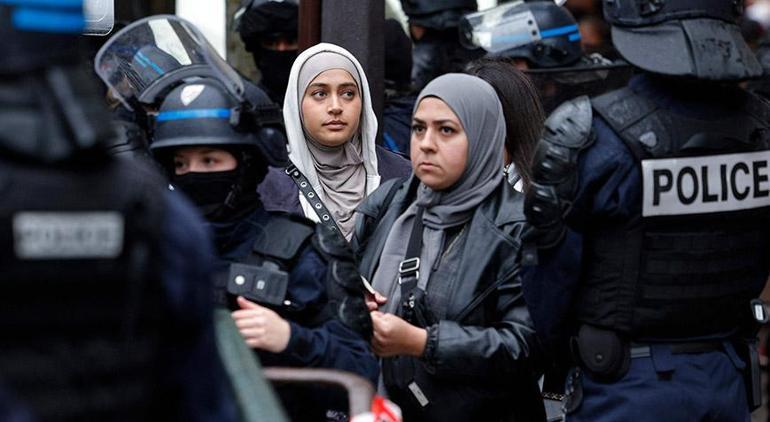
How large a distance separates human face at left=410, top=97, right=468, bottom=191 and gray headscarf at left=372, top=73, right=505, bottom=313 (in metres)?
0.02

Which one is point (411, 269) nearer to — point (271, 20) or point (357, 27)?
point (357, 27)

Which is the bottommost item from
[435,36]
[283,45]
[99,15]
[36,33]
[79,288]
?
[435,36]

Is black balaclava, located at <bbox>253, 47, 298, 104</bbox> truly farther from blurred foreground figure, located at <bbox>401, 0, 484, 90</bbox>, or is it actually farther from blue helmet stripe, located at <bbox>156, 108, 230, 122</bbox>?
blue helmet stripe, located at <bbox>156, 108, 230, 122</bbox>

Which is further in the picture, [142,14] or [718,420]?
[142,14]

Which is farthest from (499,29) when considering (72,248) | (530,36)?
(72,248)

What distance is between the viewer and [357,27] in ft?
20.2

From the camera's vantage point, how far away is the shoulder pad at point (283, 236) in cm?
375

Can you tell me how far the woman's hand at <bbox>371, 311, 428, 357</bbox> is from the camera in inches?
161

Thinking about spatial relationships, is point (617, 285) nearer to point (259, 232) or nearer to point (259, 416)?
point (259, 232)

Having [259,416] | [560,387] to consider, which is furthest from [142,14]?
[259,416]

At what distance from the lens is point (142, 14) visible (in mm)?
9852

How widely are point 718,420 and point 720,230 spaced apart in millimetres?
539

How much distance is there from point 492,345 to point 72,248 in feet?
7.60

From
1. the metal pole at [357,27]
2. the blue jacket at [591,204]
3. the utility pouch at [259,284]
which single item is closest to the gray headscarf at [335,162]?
the metal pole at [357,27]
